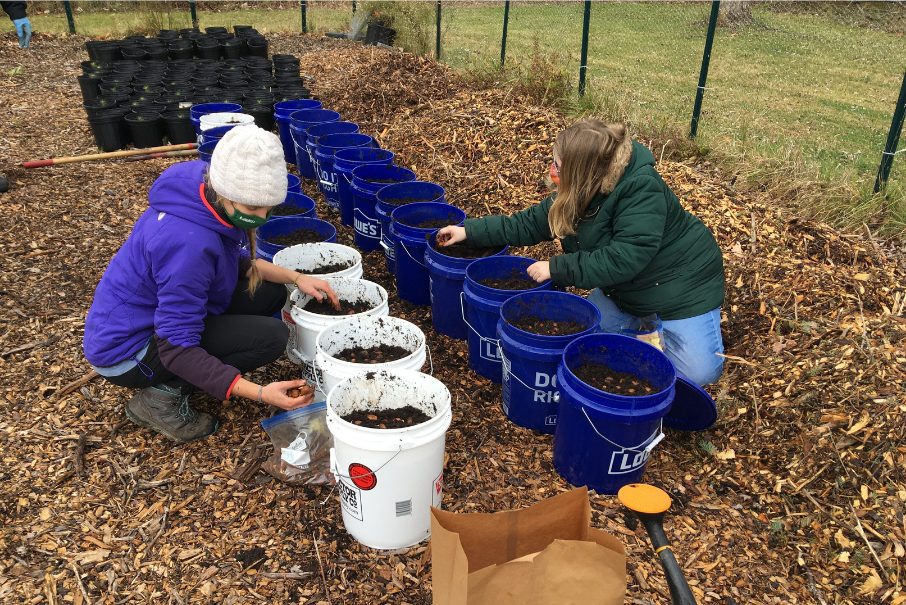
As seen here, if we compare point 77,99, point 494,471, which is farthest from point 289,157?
point 494,471

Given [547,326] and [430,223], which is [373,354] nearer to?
[547,326]

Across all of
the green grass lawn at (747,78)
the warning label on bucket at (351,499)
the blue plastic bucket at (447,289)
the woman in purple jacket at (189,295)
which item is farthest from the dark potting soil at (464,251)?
the green grass lawn at (747,78)

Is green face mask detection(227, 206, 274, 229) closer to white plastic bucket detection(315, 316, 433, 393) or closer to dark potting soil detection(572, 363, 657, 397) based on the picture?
white plastic bucket detection(315, 316, 433, 393)

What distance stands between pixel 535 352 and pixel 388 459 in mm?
920

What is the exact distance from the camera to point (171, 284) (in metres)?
2.36

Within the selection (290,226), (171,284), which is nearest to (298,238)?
(290,226)

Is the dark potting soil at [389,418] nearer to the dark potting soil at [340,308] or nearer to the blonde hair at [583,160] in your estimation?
the dark potting soil at [340,308]

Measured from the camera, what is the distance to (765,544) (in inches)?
94.3

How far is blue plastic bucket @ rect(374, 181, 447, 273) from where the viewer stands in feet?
13.8

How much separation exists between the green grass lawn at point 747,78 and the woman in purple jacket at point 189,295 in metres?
4.05

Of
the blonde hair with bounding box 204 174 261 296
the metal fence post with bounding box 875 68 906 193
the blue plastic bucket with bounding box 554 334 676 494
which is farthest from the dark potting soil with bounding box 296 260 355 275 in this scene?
the metal fence post with bounding box 875 68 906 193

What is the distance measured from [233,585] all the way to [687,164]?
494 centimetres

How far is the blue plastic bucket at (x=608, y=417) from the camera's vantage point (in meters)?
2.29

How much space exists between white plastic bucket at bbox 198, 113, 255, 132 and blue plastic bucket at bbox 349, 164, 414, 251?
6.15 feet
